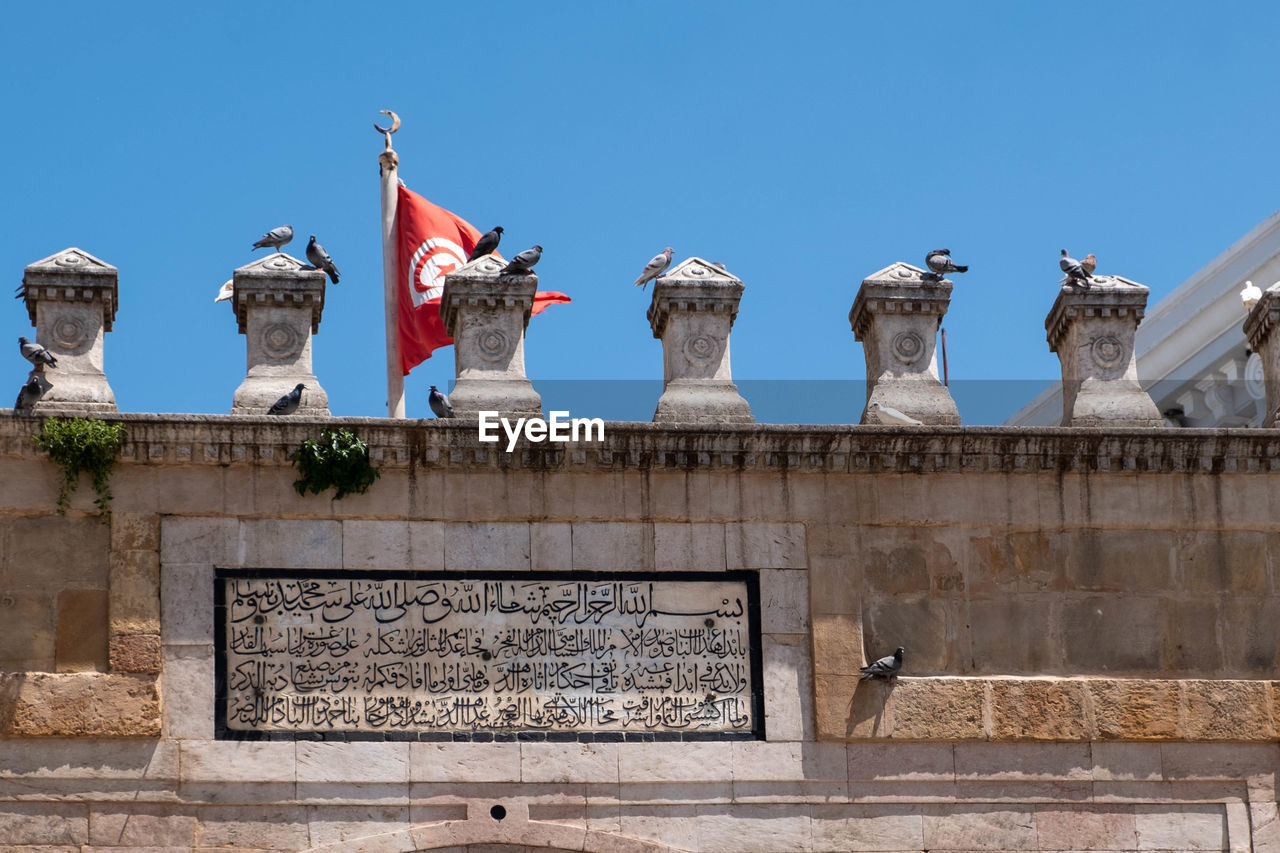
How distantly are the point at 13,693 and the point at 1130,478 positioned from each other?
5934mm

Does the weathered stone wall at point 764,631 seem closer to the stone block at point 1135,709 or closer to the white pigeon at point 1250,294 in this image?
the stone block at point 1135,709

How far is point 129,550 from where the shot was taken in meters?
12.8

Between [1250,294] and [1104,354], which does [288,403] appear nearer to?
[1104,354]

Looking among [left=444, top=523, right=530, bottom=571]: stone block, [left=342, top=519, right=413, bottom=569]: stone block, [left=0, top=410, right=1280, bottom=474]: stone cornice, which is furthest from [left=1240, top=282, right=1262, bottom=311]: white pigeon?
[left=342, top=519, right=413, bottom=569]: stone block

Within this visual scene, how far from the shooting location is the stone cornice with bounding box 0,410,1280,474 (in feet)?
42.4

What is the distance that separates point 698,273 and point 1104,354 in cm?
229

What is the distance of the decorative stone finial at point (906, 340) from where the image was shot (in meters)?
13.7

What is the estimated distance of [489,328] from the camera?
13.5 meters

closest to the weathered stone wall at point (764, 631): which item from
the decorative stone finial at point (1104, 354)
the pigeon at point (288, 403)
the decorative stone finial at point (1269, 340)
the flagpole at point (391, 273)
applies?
the pigeon at point (288, 403)

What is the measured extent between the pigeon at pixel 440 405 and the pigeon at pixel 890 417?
2.28 metres

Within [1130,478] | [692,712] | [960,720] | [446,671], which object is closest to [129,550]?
[446,671]

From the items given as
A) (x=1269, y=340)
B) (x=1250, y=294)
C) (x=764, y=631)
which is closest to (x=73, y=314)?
(x=764, y=631)

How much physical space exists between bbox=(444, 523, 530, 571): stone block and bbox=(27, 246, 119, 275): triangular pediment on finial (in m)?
2.23

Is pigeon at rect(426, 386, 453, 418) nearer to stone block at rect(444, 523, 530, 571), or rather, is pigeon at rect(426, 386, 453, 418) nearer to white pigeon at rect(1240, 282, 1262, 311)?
stone block at rect(444, 523, 530, 571)
